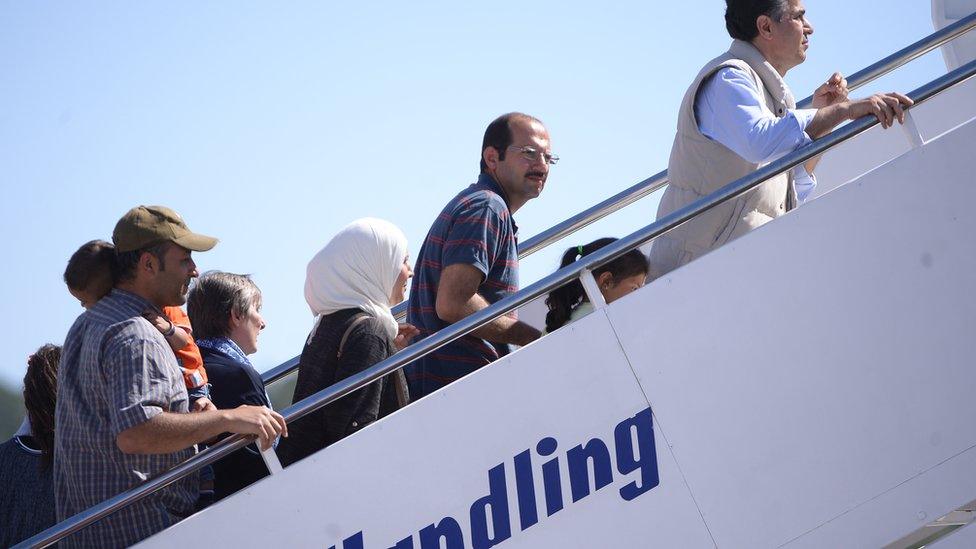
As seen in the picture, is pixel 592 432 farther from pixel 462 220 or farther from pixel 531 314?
pixel 531 314

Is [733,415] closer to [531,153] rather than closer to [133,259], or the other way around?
[531,153]

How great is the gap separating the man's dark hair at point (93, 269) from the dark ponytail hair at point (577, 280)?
1.44 meters

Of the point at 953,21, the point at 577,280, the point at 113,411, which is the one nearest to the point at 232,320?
the point at 113,411

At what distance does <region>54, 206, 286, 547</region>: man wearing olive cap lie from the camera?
3.34 m

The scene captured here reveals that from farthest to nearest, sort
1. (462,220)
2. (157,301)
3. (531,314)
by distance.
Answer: (531,314) → (462,220) → (157,301)

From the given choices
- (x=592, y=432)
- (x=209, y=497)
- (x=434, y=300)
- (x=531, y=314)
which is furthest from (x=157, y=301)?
(x=531, y=314)

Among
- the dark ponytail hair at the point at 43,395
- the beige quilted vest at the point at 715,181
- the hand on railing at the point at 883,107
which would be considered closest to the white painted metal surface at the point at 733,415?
the hand on railing at the point at 883,107

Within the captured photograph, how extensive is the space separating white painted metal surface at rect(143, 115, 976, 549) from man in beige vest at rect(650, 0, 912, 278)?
0.23 meters

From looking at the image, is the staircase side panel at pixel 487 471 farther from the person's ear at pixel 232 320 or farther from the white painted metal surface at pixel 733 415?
the person's ear at pixel 232 320

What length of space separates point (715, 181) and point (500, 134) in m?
0.78

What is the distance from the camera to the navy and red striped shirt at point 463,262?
12.7 feet

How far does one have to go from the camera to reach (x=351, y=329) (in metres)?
4.14

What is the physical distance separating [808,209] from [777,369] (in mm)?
539

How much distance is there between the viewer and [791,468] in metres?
3.78
